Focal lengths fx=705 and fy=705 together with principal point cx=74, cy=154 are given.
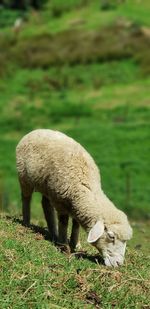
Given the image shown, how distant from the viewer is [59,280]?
8.02m

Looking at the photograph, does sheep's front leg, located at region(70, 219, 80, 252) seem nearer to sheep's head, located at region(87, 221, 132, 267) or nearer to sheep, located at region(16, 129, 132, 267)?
sheep, located at region(16, 129, 132, 267)

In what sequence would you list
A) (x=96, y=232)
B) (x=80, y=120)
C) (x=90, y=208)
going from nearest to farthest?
(x=96, y=232) < (x=90, y=208) < (x=80, y=120)

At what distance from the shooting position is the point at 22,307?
23.5ft

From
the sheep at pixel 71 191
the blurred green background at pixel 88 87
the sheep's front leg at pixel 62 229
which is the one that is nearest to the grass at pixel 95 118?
the blurred green background at pixel 88 87

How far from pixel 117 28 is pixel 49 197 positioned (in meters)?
42.2

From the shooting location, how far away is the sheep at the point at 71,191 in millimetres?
9867

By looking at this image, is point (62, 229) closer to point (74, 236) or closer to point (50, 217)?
point (74, 236)

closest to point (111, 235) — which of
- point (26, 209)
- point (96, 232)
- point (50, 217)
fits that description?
point (96, 232)

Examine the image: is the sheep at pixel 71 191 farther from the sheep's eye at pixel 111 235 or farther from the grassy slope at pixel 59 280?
the grassy slope at pixel 59 280

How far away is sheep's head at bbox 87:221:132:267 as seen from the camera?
975 centimetres

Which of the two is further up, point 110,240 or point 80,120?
point 110,240

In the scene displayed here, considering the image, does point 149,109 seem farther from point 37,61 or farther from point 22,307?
point 22,307

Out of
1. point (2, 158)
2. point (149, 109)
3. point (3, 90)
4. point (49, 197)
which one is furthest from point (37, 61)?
point (49, 197)

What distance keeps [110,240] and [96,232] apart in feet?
0.81
